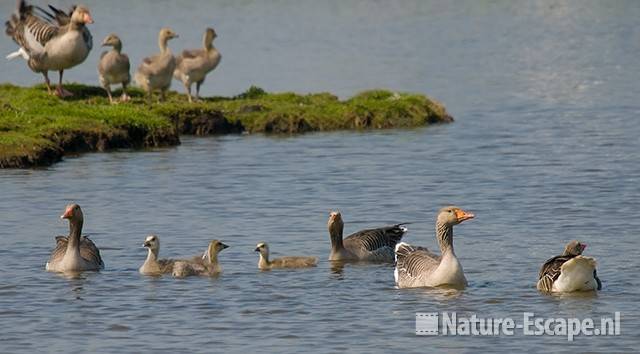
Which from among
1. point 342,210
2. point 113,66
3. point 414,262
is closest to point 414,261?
point 414,262

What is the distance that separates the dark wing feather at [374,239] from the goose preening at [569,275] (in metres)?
3.20

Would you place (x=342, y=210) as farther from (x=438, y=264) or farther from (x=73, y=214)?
(x=438, y=264)

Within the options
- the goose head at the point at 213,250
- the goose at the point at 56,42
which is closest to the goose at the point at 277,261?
the goose head at the point at 213,250

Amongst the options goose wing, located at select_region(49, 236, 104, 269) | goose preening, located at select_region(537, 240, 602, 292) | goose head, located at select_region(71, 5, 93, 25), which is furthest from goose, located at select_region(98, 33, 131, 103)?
goose preening, located at select_region(537, 240, 602, 292)

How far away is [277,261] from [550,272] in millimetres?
3593

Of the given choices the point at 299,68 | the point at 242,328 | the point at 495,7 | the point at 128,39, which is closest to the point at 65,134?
the point at 242,328

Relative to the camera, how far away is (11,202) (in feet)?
77.8

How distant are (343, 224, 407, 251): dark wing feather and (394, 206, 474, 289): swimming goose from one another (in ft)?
4.77

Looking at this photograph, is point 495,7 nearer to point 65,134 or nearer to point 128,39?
point 128,39

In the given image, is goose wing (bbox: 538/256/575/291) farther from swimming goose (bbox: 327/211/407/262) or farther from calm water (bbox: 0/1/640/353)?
swimming goose (bbox: 327/211/407/262)

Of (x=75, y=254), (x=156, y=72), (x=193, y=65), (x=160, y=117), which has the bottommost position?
(x=75, y=254)

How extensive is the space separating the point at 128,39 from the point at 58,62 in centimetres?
2186

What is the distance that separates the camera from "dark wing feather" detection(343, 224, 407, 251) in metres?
19.9

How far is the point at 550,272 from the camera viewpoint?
16875mm
